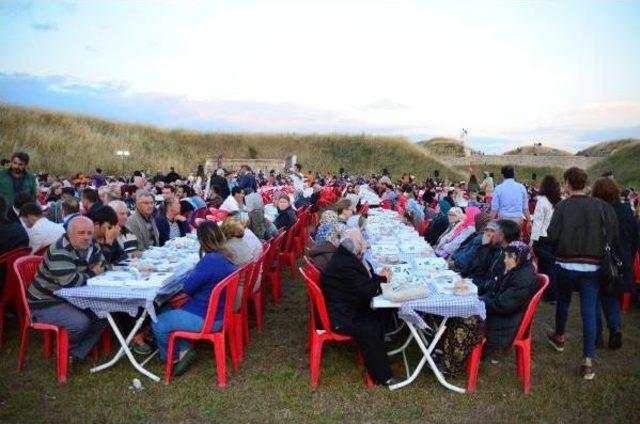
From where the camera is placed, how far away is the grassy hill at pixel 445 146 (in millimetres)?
67725

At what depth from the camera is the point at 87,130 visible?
38.9 meters

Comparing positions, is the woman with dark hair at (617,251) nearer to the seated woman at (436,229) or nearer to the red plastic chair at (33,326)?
the seated woman at (436,229)

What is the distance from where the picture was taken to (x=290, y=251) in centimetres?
904

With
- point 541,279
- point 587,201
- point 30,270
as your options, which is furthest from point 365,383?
point 30,270

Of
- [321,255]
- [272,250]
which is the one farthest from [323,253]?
[272,250]

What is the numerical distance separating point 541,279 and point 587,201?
96 cm

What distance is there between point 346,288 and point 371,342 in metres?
0.52

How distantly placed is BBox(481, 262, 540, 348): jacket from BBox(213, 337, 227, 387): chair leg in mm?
2318

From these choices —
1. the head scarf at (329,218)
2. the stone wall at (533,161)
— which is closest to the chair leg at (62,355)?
the head scarf at (329,218)

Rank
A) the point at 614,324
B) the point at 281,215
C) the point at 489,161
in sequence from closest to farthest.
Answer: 1. the point at 614,324
2. the point at 281,215
3. the point at 489,161

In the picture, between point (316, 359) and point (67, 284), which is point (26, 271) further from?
point (316, 359)

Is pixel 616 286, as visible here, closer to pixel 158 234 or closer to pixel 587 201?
pixel 587 201

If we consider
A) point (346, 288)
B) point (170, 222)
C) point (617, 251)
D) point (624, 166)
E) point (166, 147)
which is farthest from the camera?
point (166, 147)

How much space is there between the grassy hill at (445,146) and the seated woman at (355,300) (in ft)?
206
